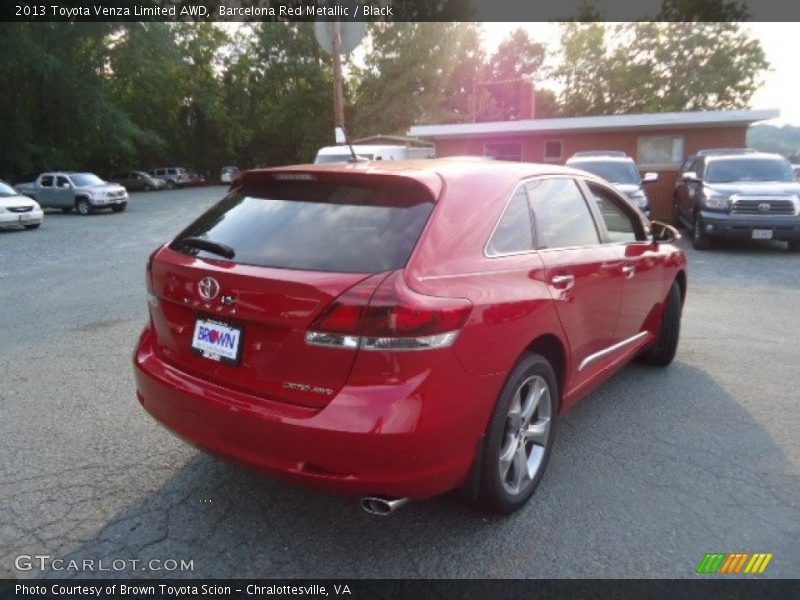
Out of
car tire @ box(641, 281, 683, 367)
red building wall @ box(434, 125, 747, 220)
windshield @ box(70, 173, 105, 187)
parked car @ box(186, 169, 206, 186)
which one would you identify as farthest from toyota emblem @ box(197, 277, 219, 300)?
parked car @ box(186, 169, 206, 186)

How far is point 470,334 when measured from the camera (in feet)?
7.95

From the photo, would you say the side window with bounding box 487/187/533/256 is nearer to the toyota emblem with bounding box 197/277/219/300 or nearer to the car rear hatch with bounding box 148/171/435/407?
the car rear hatch with bounding box 148/171/435/407

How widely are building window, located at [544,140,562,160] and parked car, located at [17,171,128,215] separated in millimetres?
16169

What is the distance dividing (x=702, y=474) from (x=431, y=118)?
1618 inches

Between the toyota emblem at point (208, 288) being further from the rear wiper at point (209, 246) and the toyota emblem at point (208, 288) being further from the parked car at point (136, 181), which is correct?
the parked car at point (136, 181)

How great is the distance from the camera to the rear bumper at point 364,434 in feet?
7.39

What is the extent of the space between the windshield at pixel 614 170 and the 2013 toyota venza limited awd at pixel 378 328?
1124 cm

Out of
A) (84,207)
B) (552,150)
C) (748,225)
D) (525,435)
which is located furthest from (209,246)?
(84,207)

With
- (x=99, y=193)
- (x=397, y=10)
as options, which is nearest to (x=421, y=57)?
(x=397, y=10)

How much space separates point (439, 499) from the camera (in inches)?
117

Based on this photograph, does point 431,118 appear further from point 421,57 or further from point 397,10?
point 397,10

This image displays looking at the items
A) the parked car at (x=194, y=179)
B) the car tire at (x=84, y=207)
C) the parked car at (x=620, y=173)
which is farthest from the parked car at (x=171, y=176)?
the parked car at (x=620, y=173)

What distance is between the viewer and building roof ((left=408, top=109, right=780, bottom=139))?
17.3m

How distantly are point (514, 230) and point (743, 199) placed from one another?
386 inches
